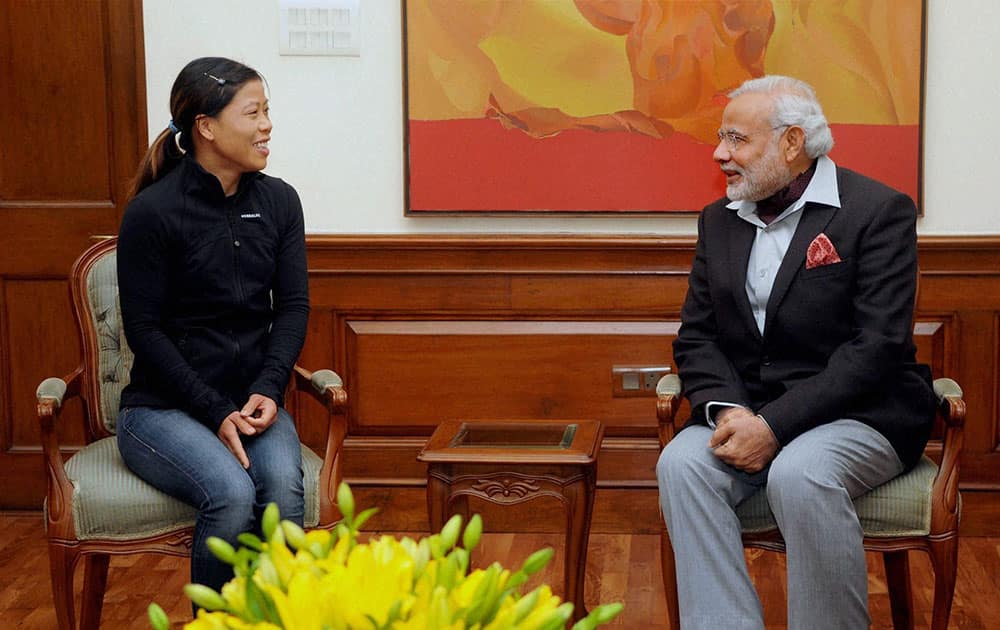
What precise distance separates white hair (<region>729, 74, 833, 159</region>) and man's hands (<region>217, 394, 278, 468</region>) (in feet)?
4.45

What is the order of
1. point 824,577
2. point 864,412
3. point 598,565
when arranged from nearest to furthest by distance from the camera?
point 824,577
point 864,412
point 598,565

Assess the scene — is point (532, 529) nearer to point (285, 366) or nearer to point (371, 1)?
point (285, 366)

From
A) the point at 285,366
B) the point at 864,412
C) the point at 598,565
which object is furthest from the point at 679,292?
the point at 285,366

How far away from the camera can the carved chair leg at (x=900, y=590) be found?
292cm

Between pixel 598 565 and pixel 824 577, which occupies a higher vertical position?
pixel 824 577

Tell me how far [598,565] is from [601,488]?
1.20 ft

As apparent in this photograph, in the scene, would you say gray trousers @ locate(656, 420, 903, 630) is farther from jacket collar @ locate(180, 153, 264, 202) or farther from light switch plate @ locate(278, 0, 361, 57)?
light switch plate @ locate(278, 0, 361, 57)

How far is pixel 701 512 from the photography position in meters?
2.70

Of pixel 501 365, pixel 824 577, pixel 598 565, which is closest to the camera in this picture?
pixel 824 577

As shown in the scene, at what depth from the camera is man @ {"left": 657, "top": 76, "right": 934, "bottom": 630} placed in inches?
103

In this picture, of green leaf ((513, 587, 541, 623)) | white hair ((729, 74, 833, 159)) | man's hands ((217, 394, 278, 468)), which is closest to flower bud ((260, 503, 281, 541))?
green leaf ((513, 587, 541, 623))

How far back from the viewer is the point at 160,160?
2.98 meters

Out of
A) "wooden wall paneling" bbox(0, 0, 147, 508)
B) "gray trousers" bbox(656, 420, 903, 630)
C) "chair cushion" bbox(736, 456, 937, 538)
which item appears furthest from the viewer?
"wooden wall paneling" bbox(0, 0, 147, 508)

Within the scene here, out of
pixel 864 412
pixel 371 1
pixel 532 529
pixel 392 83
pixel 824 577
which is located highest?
pixel 371 1
